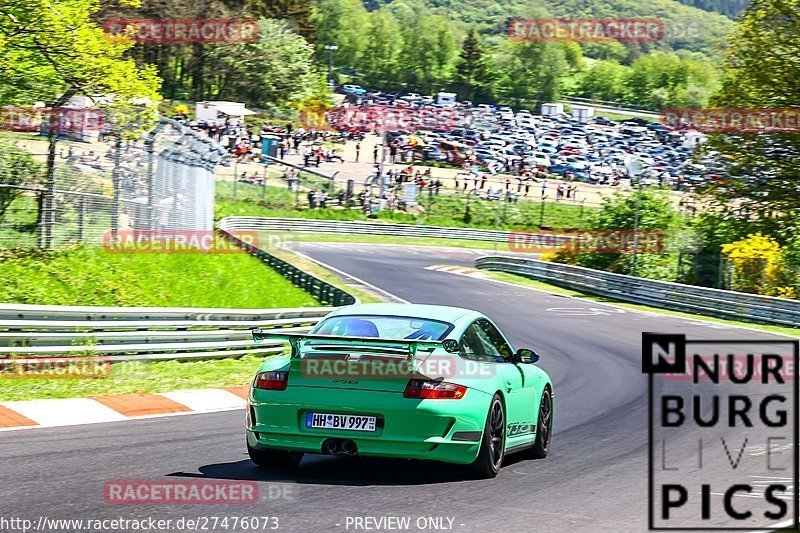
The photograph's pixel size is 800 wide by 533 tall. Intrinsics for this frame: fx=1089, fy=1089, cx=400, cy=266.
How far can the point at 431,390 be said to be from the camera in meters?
7.75

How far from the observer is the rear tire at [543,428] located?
31.1 ft

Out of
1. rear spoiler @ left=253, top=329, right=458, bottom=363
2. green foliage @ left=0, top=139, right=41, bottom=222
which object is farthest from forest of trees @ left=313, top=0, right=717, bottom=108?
rear spoiler @ left=253, top=329, right=458, bottom=363

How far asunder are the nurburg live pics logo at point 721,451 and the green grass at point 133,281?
914 cm

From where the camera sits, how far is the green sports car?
7676 millimetres

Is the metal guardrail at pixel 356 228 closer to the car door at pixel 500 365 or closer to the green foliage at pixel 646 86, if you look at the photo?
the car door at pixel 500 365

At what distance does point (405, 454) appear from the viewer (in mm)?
7672

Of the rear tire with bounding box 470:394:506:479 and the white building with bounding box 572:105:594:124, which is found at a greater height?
the white building with bounding box 572:105:594:124

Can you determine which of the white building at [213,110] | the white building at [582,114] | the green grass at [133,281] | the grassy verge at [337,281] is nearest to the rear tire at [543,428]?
the green grass at [133,281]

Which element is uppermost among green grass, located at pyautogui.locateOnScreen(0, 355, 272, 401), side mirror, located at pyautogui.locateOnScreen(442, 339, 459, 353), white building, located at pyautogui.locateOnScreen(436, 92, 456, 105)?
white building, located at pyautogui.locateOnScreen(436, 92, 456, 105)

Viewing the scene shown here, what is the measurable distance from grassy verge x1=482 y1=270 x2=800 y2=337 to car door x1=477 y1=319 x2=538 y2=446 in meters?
20.0

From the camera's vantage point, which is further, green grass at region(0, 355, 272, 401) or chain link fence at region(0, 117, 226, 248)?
chain link fence at region(0, 117, 226, 248)

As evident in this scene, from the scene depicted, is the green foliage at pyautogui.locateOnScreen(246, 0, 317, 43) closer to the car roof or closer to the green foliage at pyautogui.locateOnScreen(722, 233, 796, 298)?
the green foliage at pyautogui.locateOnScreen(722, 233, 796, 298)

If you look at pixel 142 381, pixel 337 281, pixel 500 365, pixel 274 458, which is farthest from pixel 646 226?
pixel 274 458

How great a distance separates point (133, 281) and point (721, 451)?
41.7 ft
